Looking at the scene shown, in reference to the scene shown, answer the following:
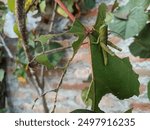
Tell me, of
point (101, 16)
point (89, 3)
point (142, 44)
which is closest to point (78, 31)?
point (101, 16)

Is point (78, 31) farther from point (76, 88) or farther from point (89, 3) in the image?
point (76, 88)

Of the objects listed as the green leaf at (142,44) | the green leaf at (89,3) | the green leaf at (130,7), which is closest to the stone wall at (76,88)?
the green leaf at (89,3)

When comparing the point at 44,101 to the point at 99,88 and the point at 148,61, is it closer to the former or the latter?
the point at 148,61

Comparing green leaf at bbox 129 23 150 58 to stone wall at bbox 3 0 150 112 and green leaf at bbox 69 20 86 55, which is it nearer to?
green leaf at bbox 69 20 86 55

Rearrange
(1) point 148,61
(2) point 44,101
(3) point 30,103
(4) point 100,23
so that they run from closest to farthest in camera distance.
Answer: (4) point 100,23 → (1) point 148,61 → (2) point 44,101 → (3) point 30,103

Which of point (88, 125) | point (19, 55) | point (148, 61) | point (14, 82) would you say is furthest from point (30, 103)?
point (88, 125)

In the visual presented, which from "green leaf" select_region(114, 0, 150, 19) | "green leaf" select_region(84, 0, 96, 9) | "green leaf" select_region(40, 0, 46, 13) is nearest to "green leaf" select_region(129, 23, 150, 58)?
"green leaf" select_region(114, 0, 150, 19)

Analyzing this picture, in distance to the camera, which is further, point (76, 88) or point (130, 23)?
point (76, 88)
